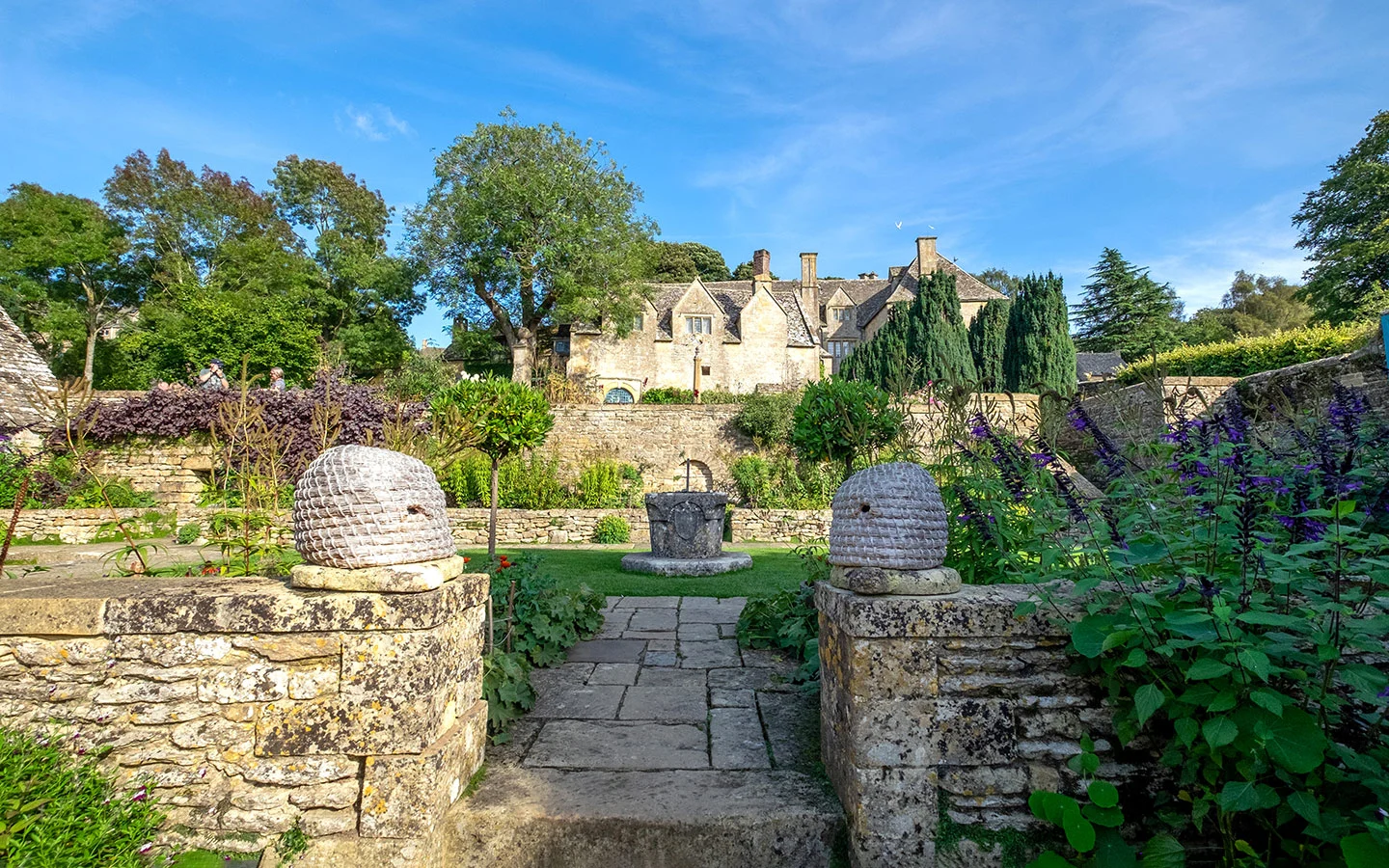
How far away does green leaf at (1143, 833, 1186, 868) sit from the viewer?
6.59 ft

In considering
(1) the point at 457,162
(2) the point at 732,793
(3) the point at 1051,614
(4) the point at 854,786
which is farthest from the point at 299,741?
(1) the point at 457,162

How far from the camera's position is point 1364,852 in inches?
64.5

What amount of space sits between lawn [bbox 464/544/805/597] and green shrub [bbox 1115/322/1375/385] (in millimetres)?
7782

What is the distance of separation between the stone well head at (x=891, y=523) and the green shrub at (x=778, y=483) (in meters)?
11.6

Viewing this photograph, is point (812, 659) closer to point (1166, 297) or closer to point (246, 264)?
point (246, 264)

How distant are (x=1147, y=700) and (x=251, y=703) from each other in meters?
3.05

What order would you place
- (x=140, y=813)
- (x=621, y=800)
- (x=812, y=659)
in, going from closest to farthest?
(x=140, y=813)
(x=621, y=800)
(x=812, y=659)

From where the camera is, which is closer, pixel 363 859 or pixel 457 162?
pixel 363 859

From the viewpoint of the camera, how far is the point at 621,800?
8.12 feet

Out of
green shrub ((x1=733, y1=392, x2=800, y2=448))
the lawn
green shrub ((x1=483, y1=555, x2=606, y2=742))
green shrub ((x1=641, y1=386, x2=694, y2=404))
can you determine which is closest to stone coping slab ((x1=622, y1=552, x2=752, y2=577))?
the lawn

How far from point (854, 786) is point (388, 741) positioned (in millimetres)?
1702

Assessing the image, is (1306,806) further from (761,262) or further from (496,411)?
(761,262)

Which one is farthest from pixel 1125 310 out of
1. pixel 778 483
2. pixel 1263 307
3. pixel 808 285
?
pixel 778 483

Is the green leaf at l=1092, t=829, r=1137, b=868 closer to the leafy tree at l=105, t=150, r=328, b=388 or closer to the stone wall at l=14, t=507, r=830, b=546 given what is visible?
the stone wall at l=14, t=507, r=830, b=546
